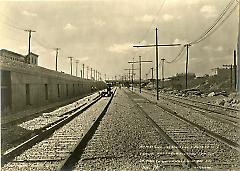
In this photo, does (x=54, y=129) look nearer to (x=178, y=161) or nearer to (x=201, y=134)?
(x=201, y=134)

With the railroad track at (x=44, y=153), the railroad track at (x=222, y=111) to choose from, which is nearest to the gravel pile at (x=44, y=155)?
the railroad track at (x=44, y=153)

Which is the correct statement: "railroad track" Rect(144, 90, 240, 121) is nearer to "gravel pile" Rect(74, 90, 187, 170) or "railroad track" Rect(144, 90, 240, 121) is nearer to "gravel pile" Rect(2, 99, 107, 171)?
"gravel pile" Rect(74, 90, 187, 170)

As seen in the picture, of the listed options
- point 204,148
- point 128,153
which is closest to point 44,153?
point 128,153

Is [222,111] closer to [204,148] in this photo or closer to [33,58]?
[204,148]

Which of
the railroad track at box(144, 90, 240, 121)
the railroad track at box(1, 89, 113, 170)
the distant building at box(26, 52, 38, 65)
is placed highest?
the distant building at box(26, 52, 38, 65)

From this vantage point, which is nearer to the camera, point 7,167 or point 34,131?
point 7,167

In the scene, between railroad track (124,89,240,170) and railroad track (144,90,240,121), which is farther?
railroad track (144,90,240,121)

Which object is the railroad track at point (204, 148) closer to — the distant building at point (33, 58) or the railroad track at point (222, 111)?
the railroad track at point (222, 111)

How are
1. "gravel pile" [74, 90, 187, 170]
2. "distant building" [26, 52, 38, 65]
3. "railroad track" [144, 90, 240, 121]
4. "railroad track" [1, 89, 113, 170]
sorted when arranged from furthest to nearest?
1. "distant building" [26, 52, 38, 65]
2. "railroad track" [144, 90, 240, 121]
3. "railroad track" [1, 89, 113, 170]
4. "gravel pile" [74, 90, 187, 170]

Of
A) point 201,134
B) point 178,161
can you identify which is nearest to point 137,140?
point 201,134

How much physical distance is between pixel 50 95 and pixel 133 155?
35.7 meters

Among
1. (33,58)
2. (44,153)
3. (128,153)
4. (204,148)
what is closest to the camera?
(128,153)

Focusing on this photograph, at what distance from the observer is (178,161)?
→ 9266mm

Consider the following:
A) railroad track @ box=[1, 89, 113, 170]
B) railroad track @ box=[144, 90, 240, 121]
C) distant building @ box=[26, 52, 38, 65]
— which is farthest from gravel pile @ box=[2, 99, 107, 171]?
distant building @ box=[26, 52, 38, 65]
